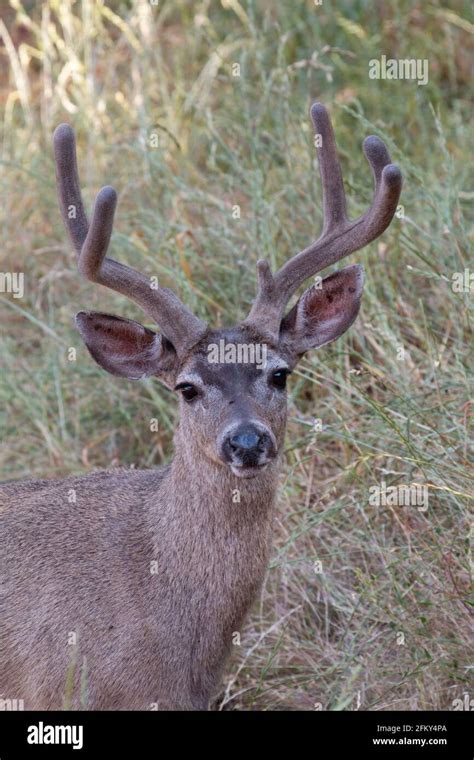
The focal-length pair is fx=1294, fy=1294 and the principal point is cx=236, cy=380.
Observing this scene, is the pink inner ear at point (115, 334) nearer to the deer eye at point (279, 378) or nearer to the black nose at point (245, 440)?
the deer eye at point (279, 378)

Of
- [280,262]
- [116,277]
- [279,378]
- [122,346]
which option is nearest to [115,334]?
[122,346]

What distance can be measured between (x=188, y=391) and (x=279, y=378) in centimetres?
35

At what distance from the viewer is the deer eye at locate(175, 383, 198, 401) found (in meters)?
4.91

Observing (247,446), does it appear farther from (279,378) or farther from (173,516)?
(173,516)

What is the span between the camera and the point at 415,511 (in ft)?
18.8

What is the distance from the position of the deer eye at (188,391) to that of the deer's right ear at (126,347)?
0.18 m

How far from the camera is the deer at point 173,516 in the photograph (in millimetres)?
4770

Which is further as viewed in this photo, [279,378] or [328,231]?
[328,231]

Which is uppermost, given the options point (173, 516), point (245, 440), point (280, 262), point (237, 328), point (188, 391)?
point (280, 262)

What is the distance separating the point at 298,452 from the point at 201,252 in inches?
63.1

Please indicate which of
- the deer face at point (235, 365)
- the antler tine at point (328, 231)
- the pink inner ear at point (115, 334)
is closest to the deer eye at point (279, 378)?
the deer face at point (235, 365)

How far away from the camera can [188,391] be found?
4941 mm

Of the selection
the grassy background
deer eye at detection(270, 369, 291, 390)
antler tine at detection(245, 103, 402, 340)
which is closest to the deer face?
deer eye at detection(270, 369, 291, 390)

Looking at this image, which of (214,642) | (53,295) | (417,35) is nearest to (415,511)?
(214,642)
